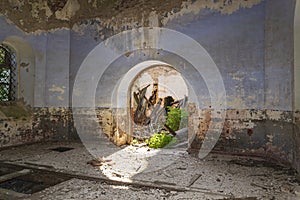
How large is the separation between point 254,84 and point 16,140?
5.75 m

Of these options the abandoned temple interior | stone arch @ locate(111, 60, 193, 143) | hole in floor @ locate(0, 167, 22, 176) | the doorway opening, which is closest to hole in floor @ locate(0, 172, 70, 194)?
the abandoned temple interior

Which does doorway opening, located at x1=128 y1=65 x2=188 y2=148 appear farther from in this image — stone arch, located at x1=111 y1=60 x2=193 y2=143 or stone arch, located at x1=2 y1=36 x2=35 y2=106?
stone arch, located at x1=2 y1=36 x2=35 y2=106

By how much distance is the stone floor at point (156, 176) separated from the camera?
2.86m

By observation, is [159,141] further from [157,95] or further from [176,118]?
[157,95]

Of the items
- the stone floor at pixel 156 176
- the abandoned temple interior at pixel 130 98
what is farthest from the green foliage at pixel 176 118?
the stone floor at pixel 156 176

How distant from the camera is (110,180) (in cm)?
333

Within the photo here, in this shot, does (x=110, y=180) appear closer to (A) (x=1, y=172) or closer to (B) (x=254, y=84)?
(A) (x=1, y=172)

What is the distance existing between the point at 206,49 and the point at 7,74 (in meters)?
5.20

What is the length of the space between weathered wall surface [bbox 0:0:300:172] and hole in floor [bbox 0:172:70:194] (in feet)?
9.63

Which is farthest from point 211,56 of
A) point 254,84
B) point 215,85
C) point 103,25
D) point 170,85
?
point 170,85

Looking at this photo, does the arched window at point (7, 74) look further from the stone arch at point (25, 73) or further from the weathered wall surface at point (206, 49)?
the weathered wall surface at point (206, 49)

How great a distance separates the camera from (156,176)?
3.56m

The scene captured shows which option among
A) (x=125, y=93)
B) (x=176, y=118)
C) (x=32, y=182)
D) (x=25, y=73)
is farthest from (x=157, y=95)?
(x=32, y=182)

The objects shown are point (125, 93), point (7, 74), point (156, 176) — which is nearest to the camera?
point (156, 176)
